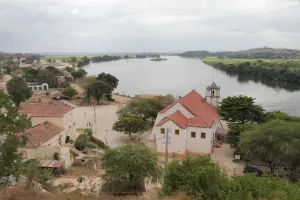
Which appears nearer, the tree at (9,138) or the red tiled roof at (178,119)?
the tree at (9,138)

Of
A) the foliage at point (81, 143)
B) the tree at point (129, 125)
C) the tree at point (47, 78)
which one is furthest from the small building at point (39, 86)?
the foliage at point (81, 143)

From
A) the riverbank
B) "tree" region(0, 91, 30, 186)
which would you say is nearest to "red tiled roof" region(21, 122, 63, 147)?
"tree" region(0, 91, 30, 186)

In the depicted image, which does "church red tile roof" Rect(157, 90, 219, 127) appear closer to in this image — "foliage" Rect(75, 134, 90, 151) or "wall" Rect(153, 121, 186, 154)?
"wall" Rect(153, 121, 186, 154)

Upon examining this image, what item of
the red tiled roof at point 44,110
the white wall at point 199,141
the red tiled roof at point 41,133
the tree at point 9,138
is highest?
the tree at point 9,138

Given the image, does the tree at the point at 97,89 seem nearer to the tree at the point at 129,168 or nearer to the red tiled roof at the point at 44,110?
the red tiled roof at the point at 44,110

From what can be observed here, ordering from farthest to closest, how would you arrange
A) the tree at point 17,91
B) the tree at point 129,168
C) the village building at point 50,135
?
the tree at point 17,91
the village building at point 50,135
the tree at point 129,168

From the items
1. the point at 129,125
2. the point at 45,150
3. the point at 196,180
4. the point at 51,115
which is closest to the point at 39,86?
the point at 51,115
